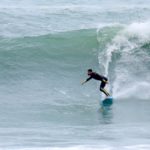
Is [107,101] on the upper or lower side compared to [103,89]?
lower

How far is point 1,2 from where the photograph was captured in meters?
35.8

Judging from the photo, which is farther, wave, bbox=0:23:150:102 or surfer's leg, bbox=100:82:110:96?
wave, bbox=0:23:150:102

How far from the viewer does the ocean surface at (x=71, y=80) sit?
53.0ft

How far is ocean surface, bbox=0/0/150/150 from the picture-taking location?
53.0 feet

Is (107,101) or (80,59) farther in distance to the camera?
(80,59)

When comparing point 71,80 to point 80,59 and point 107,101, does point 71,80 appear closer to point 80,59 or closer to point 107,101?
point 80,59

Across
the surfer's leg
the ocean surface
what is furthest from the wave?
the surfer's leg

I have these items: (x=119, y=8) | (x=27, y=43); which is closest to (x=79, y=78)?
(x=27, y=43)

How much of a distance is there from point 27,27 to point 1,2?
21.4 ft

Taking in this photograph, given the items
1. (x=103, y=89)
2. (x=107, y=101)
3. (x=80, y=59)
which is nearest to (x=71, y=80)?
(x=80, y=59)

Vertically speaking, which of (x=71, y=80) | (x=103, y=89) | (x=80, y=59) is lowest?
(x=103, y=89)

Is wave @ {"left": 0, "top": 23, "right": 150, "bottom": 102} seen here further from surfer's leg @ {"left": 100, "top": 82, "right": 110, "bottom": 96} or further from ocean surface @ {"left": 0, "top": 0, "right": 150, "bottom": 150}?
surfer's leg @ {"left": 100, "top": 82, "right": 110, "bottom": 96}

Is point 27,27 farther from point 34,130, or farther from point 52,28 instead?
point 34,130

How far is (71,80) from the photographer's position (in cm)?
2312
